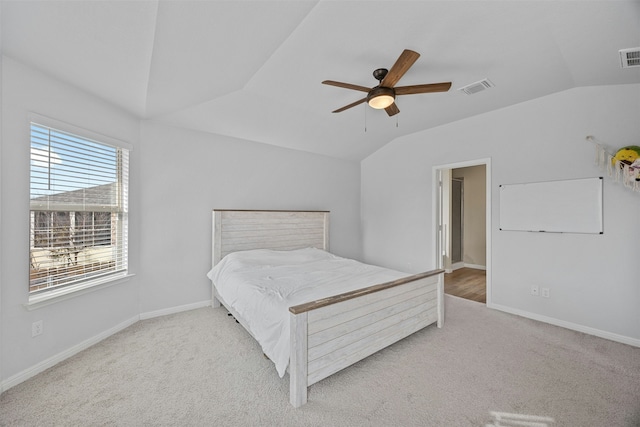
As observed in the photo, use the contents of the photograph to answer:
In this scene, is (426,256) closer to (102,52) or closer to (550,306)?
(550,306)

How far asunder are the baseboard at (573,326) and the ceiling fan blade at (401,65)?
10.7 feet

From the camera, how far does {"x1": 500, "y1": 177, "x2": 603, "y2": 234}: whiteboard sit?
2.83m

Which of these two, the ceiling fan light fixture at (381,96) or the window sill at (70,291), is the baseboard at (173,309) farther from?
the ceiling fan light fixture at (381,96)

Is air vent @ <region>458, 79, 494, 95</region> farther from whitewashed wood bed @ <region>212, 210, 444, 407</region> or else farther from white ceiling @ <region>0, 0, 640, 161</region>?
whitewashed wood bed @ <region>212, 210, 444, 407</region>

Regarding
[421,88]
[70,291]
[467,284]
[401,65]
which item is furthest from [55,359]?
[467,284]

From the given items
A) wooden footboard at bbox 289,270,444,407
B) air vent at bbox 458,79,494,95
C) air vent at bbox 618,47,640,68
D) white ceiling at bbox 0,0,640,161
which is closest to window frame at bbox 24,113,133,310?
white ceiling at bbox 0,0,640,161

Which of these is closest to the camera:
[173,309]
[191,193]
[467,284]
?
[173,309]

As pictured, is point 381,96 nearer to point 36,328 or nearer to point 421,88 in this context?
point 421,88

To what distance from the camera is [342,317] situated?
2020 mm

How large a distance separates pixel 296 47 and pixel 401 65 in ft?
2.93

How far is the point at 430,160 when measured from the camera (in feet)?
14.0

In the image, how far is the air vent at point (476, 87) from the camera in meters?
2.81

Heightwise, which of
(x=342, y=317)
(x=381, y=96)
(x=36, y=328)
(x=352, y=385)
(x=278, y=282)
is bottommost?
(x=352, y=385)

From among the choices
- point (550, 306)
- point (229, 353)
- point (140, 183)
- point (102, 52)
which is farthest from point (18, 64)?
point (550, 306)
